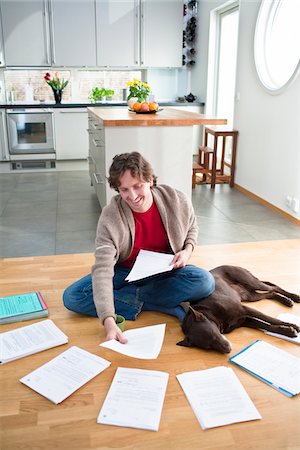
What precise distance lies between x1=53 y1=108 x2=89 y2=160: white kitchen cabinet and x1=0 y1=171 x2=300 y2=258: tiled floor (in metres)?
0.82

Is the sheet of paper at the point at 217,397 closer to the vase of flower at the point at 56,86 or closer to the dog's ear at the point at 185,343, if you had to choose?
the dog's ear at the point at 185,343

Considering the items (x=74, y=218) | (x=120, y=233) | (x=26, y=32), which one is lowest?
(x=74, y=218)

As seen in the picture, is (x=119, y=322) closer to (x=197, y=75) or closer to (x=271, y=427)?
(x=271, y=427)

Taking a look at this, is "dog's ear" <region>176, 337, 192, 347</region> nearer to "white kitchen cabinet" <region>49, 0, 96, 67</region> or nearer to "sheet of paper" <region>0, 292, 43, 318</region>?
"sheet of paper" <region>0, 292, 43, 318</region>

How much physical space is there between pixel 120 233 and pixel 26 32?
210 inches

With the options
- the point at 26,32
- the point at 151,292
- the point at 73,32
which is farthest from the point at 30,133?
the point at 151,292

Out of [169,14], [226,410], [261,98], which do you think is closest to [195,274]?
[226,410]

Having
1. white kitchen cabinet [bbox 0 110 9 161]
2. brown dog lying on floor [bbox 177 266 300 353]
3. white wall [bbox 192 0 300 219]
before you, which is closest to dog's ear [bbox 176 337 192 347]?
brown dog lying on floor [bbox 177 266 300 353]

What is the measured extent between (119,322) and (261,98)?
328 centimetres

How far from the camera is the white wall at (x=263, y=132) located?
3949 mm

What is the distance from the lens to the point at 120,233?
1956 millimetres

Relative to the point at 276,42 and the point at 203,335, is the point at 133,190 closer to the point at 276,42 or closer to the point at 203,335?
the point at 203,335

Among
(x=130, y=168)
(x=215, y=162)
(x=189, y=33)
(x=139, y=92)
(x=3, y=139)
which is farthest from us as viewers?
(x=189, y=33)

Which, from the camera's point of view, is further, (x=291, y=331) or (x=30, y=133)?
(x=30, y=133)
